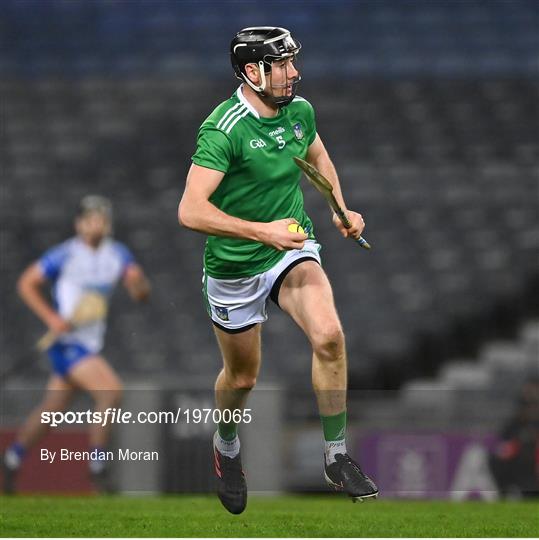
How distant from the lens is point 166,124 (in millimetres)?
14516

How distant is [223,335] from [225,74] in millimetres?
8955

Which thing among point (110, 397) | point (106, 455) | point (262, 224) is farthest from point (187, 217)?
point (110, 397)

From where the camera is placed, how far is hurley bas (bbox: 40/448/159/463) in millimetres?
8742

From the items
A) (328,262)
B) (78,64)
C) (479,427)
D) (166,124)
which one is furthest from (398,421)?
(78,64)

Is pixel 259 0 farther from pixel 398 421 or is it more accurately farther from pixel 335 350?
pixel 335 350

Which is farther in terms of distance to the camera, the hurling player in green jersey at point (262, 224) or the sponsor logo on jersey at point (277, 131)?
the sponsor logo on jersey at point (277, 131)

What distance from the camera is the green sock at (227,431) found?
649cm

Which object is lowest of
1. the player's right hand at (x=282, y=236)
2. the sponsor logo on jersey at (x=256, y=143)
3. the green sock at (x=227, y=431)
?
the green sock at (x=227, y=431)

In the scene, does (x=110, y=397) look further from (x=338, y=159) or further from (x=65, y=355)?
(x=338, y=159)

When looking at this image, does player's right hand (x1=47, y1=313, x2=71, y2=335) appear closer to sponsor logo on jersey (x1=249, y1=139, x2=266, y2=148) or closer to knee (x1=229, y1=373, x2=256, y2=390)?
knee (x1=229, y1=373, x2=256, y2=390)

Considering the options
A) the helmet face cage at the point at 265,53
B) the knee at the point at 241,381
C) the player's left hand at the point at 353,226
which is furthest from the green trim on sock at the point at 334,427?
the helmet face cage at the point at 265,53

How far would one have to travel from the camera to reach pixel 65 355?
10297 mm

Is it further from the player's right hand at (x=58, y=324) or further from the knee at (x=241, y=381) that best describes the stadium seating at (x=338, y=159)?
the knee at (x=241, y=381)

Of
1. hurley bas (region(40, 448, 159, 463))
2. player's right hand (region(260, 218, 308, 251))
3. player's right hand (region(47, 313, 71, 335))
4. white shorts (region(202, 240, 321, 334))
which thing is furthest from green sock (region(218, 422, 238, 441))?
player's right hand (region(47, 313, 71, 335))
